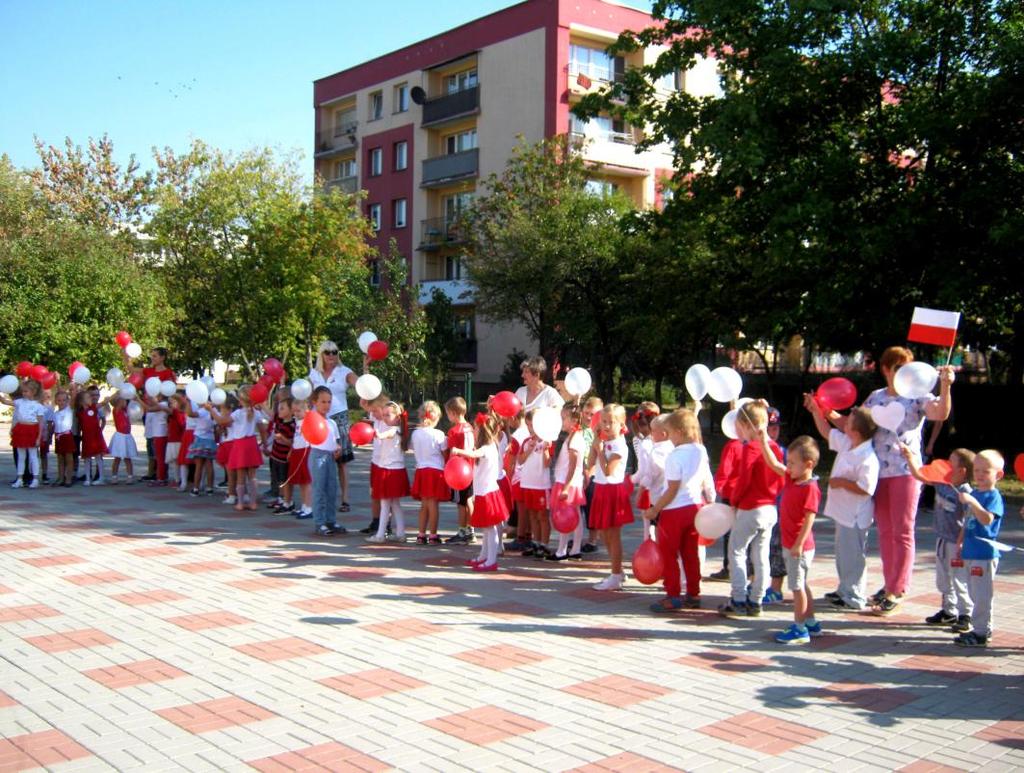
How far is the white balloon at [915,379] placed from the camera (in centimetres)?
687

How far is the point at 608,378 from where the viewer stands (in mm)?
26953

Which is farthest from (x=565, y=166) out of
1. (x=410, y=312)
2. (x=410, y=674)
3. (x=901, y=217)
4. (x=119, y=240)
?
(x=410, y=674)

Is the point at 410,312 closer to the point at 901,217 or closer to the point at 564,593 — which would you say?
the point at 901,217

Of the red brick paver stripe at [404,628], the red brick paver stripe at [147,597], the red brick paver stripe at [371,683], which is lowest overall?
the red brick paver stripe at [371,683]

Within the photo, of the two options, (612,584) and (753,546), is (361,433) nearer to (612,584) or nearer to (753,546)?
(612,584)

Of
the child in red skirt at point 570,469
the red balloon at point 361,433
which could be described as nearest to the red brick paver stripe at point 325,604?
the child in red skirt at point 570,469

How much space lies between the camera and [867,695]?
17.5 feet

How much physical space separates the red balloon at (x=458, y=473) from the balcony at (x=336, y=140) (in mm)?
40551

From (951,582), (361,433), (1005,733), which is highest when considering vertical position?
(361,433)

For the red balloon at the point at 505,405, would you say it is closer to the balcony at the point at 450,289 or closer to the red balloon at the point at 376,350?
the red balloon at the point at 376,350

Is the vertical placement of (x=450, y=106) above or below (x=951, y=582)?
above

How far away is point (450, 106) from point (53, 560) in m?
34.9

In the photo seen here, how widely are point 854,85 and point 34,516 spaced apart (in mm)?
14369

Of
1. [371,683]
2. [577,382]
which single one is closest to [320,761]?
[371,683]
